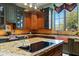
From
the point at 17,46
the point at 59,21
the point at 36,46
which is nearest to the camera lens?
the point at 17,46

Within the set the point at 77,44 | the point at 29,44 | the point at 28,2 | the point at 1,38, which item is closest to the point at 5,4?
the point at 28,2

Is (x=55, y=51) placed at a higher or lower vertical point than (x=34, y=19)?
lower

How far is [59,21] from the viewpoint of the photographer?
1.91m

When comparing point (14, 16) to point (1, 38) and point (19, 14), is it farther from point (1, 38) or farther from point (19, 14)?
point (1, 38)

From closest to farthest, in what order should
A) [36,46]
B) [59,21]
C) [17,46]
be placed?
[17,46], [36,46], [59,21]

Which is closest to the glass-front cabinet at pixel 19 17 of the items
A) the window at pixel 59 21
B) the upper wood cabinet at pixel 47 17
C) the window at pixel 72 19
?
the upper wood cabinet at pixel 47 17

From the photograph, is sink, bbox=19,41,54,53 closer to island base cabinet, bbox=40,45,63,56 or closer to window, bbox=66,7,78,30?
island base cabinet, bbox=40,45,63,56

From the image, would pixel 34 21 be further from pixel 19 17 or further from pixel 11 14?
pixel 11 14

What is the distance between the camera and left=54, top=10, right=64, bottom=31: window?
6.17 feet

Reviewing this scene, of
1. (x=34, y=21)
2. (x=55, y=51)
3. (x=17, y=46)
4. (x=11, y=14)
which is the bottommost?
(x=55, y=51)

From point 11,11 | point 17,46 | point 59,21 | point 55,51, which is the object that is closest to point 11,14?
point 11,11

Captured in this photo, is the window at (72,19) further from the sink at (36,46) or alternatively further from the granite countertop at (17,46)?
the sink at (36,46)

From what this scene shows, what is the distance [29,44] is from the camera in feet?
6.11

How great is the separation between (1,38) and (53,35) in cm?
81
